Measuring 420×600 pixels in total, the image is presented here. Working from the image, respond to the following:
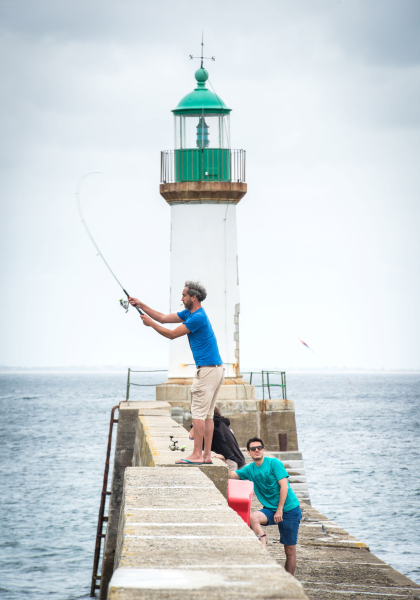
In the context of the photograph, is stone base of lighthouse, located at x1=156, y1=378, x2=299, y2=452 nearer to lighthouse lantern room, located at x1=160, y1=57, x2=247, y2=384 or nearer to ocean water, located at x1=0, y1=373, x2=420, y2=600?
lighthouse lantern room, located at x1=160, y1=57, x2=247, y2=384

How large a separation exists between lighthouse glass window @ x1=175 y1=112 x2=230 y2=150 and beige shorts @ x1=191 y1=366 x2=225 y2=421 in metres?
13.0

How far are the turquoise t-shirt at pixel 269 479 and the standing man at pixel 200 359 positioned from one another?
1.44 feet

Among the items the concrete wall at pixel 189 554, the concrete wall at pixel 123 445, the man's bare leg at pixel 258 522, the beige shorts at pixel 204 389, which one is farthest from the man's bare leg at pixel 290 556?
the concrete wall at pixel 123 445

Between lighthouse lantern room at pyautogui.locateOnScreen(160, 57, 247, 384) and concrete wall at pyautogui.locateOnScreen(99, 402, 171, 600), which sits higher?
lighthouse lantern room at pyautogui.locateOnScreen(160, 57, 247, 384)

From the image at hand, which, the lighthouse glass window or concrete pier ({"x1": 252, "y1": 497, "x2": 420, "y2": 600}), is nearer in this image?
concrete pier ({"x1": 252, "y1": 497, "x2": 420, "y2": 600})

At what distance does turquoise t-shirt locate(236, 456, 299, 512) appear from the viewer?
723 centimetres

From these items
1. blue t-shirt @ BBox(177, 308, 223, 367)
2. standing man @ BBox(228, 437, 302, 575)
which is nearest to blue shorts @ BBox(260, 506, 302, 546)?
standing man @ BBox(228, 437, 302, 575)

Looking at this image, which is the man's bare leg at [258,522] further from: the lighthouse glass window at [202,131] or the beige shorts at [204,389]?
the lighthouse glass window at [202,131]

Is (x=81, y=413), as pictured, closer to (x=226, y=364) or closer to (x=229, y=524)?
(x=226, y=364)

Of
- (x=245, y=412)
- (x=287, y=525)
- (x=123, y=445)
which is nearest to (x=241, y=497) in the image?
(x=287, y=525)

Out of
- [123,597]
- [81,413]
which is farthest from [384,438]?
[123,597]

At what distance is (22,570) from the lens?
1777 centimetres

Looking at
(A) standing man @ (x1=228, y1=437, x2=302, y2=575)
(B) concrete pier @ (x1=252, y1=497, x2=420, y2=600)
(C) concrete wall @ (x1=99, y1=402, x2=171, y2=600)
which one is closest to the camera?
(A) standing man @ (x1=228, y1=437, x2=302, y2=575)

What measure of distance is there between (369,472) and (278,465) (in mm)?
29404
